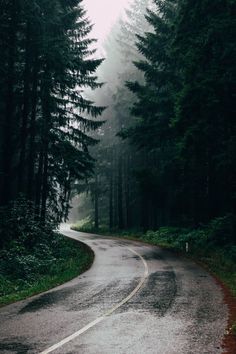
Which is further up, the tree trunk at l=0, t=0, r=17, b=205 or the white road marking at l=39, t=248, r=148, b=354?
the tree trunk at l=0, t=0, r=17, b=205

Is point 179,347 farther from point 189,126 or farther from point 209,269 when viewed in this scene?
point 189,126

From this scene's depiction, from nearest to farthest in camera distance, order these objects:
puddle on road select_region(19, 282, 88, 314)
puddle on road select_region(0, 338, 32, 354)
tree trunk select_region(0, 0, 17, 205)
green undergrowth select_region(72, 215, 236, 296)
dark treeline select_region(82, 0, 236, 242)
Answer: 1. puddle on road select_region(0, 338, 32, 354)
2. puddle on road select_region(19, 282, 88, 314)
3. green undergrowth select_region(72, 215, 236, 296)
4. dark treeline select_region(82, 0, 236, 242)
5. tree trunk select_region(0, 0, 17, 205)

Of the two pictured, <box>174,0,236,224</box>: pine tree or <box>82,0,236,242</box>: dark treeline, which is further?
<box>82,0,236,242</box>: dark treeline

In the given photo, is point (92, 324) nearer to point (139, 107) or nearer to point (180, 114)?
point (180, 114)

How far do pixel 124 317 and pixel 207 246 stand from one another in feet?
52.2

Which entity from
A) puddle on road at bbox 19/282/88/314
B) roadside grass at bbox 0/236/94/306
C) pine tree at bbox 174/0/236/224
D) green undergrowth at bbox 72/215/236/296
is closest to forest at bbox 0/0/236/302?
pine tree at bbox 174/0/236/224

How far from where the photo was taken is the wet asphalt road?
7.45 meters

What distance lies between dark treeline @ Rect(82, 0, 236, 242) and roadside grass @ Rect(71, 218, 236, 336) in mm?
1783

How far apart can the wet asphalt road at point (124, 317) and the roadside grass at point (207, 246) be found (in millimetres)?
1060

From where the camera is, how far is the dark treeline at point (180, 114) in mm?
18391

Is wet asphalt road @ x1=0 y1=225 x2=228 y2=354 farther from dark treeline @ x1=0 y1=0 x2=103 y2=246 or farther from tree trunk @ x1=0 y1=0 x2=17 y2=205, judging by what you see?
dark treeline @ x1=0 y1=0 x2=103 y2=246

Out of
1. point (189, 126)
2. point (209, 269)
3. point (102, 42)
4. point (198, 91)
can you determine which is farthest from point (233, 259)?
point (102, 42)

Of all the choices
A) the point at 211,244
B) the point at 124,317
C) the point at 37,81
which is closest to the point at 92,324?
the point at 124,317

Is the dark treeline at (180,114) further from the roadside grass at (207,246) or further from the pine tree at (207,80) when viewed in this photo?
the roadside grass at (207,246)
